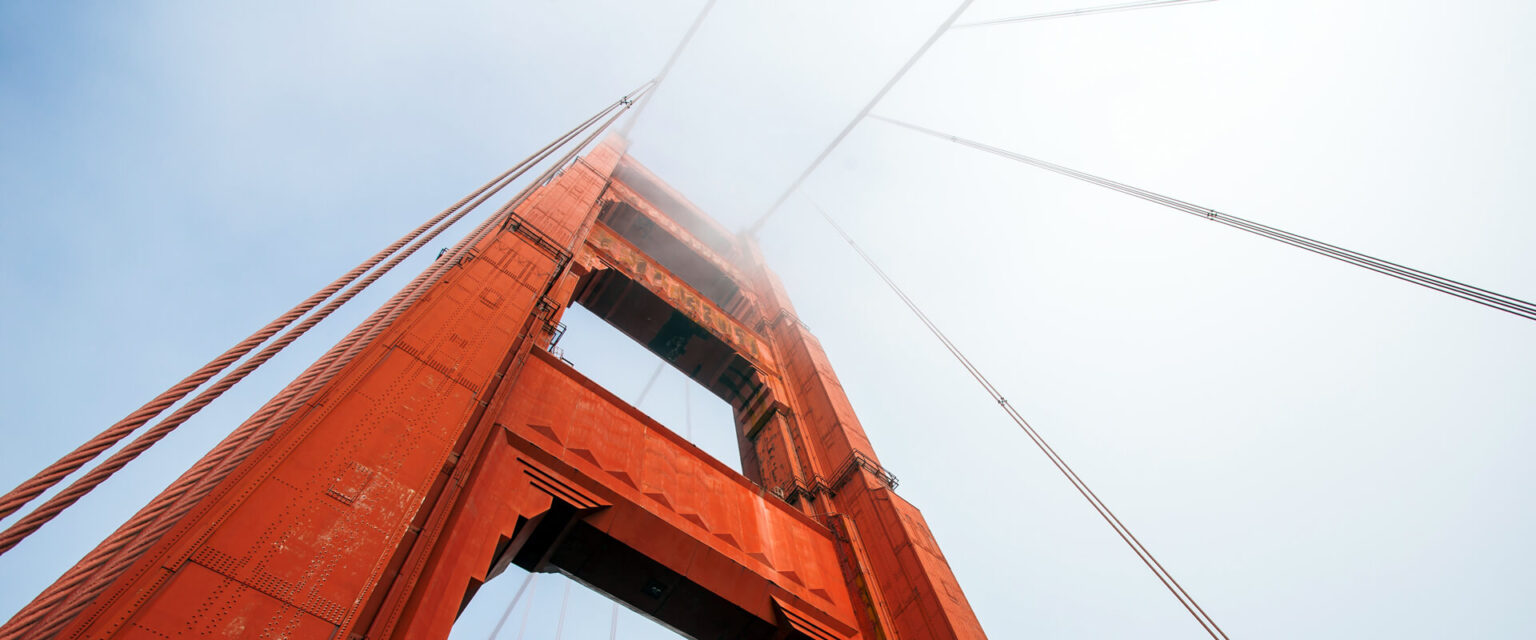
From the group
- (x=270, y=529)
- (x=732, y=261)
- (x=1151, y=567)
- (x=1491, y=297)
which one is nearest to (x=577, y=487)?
(x=270, y=529)

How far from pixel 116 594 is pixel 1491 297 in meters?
11.2

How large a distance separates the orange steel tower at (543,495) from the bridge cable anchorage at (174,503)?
101 mm

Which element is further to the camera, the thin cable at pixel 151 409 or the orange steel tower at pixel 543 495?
the orange steel tower at pixel 543 495

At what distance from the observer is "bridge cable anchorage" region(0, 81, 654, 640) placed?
2.85m

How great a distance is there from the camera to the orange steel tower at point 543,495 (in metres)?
3.72

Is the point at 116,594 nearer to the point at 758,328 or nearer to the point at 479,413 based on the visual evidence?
the point at 479,413

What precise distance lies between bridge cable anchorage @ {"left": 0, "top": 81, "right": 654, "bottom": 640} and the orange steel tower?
0.10 meters

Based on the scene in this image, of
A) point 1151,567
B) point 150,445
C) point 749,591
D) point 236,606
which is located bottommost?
Result: point 749,591

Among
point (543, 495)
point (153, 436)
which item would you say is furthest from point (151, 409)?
point (543, 495)

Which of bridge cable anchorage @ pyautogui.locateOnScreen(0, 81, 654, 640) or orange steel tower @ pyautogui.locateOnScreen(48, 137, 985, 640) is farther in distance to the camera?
orange steel tower @ pyautogui.locateOnScreen(48, 137, 985, 640)

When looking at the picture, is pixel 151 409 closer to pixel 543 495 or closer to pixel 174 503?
pixel 174 503

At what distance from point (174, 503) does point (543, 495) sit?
3.38m

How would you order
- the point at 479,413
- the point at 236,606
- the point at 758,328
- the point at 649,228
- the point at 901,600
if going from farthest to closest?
the point at 649,228 → the point at 758,328 → the point at 901,600 → the point at 479,413 → the point at 236,606

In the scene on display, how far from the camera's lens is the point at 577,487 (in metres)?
7.16
